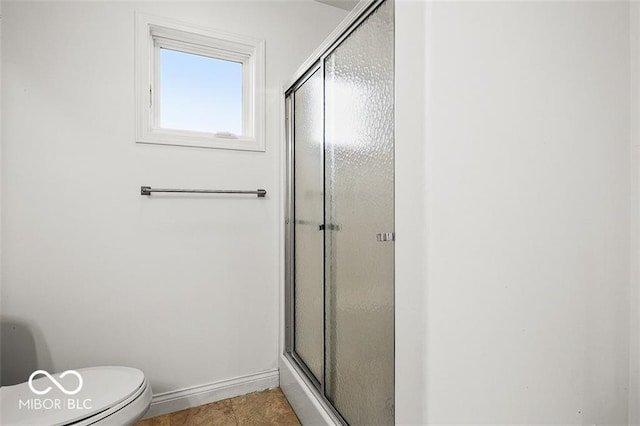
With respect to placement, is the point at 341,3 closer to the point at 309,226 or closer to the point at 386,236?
the point at 309,226

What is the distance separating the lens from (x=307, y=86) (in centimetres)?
164

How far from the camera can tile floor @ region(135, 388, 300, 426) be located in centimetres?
162

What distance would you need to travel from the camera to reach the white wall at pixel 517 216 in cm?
82

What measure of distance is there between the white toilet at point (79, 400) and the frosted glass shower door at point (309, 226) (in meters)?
0.73

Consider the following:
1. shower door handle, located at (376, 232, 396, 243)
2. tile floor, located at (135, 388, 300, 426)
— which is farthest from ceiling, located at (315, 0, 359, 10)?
tile floor, located at (135, 388, 300, 426)

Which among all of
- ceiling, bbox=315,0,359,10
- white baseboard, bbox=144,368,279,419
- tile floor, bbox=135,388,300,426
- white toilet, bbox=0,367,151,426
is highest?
ceiling, bbox=315,0,359,10

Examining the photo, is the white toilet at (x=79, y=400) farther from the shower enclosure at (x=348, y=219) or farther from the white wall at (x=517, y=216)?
the white wall at (x=517, y=216)

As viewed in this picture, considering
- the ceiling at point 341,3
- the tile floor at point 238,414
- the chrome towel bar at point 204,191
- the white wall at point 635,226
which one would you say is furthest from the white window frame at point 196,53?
the white wall at point 635,226

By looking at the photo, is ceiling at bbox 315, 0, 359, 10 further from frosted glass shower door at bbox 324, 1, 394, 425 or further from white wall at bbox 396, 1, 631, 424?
white wall at bbox 396, 1, 631, 424

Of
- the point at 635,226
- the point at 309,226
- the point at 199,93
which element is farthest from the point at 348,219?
the point at 199,93

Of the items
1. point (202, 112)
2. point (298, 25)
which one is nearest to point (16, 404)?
point (202, 112)

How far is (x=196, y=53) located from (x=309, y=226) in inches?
45.2

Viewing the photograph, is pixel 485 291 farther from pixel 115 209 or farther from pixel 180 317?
pixel 115 209

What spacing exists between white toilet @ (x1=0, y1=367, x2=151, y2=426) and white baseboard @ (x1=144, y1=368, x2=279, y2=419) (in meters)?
0.44
